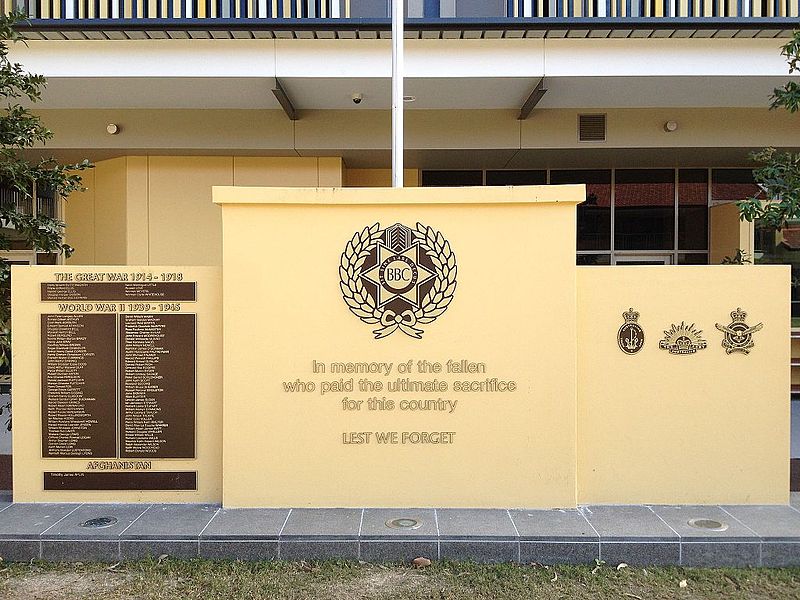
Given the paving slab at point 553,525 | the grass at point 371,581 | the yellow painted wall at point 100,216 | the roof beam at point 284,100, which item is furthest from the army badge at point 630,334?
the yellow painted wall at point 100,216

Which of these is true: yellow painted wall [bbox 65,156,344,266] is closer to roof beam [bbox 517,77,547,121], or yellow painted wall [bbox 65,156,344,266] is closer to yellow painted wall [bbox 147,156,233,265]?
yellow painted wall [bbox 147,156,233,265]

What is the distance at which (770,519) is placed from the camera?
5.27 meters

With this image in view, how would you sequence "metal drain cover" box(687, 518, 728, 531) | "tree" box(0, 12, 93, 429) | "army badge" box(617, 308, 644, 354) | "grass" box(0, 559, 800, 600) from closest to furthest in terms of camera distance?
"grass" box(0, 559, 800, 600), "metal drain cover" box(687, 518, 728, 531), "army badge" box(617, 308, 644, 354), "tree" box(0, 12, 93, 429)

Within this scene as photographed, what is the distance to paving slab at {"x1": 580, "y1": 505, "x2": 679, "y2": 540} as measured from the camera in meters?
4.93

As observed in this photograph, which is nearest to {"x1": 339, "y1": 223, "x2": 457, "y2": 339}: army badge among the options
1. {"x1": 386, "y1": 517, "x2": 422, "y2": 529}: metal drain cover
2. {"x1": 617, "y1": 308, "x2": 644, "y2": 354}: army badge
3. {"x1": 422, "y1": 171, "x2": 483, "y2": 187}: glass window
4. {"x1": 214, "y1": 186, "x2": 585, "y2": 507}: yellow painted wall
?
{"x1": 214, "y1": 186, "x2": 585, "y2": 507}: yellow painted wall

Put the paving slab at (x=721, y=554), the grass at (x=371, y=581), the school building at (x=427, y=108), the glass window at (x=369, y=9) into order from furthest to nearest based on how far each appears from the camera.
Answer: the glass window at (x=369, y=9), the school building at (x=427, y=108), the paving slab at (x=721, y=554), the grass at (x=371, y=581)

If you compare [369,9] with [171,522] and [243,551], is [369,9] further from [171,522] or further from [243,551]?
[243,551]

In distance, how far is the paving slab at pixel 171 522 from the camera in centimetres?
499

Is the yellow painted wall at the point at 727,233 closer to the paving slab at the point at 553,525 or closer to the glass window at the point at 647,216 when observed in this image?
the glass window at the point at 647,216

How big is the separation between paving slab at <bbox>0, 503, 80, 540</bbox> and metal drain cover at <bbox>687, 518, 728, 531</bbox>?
4.65m

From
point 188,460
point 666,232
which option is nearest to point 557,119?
point 666,232

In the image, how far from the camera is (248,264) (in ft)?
17.9

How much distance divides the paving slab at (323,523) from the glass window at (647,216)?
8.97 metres

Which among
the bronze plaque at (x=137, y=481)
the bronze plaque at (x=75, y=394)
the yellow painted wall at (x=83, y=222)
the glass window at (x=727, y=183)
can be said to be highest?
the glass window at (x=727, y=183)
